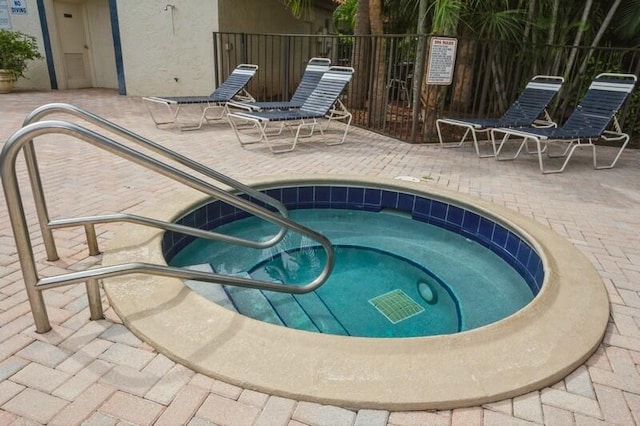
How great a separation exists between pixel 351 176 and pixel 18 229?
3.19 metres

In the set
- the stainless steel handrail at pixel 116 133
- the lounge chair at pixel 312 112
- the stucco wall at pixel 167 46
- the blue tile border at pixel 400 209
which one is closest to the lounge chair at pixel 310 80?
the lounge chair at pixel 312 112

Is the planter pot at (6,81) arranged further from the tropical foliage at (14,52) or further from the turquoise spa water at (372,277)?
the turquoise spa water at (372,277)

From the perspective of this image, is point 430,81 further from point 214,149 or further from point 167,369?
point 167,369

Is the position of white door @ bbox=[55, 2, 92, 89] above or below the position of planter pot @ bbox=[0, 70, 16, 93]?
above

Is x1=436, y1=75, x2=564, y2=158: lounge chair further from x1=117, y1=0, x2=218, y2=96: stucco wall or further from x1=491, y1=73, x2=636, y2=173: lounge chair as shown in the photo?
x1=117, y1=0, x2=218, y2=96: stucco wall

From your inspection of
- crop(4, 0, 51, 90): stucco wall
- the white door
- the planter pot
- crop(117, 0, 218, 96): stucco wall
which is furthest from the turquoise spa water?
the white door

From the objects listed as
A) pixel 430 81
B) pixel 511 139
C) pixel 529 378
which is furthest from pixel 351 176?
pixel 511 139

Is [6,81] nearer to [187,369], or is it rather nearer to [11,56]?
[11,56]

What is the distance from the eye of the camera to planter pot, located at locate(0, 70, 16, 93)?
9.64 metres

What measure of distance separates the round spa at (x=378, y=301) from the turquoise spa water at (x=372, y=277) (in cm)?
1

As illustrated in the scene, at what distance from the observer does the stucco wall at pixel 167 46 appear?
9.52 meters

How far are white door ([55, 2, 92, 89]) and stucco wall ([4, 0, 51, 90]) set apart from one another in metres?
0.51

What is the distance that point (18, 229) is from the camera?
1.61 metres

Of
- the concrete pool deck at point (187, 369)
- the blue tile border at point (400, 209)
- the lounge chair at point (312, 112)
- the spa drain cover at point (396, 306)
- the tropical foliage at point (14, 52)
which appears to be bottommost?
the spa drain cover at point (396, 306)
